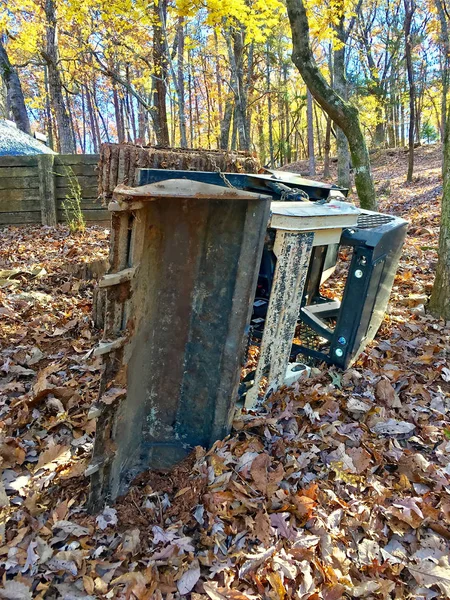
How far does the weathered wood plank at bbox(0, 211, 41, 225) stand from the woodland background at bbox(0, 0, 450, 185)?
10.1ft

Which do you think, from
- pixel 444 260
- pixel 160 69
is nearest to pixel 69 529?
pixel 444 260

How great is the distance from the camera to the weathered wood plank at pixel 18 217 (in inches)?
352

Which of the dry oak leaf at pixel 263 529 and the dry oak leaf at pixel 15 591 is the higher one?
the dry oak leaf at pixel 263 529

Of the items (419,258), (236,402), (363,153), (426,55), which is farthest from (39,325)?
(426,55)

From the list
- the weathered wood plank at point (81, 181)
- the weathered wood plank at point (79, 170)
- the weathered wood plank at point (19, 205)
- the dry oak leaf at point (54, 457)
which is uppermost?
the weathered wood plank at point (79, 170)

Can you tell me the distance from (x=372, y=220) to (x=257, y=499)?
2565 mm

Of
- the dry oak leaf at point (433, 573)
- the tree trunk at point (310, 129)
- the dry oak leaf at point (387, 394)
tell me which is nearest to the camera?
the dry oak leaf at point (433, 573)

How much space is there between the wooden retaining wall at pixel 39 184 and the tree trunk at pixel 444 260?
6.56 meters

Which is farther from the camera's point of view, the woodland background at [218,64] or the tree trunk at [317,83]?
the woodland background at [218,64]

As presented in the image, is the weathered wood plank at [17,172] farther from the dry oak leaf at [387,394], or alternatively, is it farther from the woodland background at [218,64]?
the dry oak leaf at [387,394]

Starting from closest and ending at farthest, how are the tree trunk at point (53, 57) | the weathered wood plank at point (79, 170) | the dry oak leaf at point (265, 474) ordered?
the dry oak leaf at point (265, 474) < the weathered wood plank at point (79, 170) < the tree trunk at point (53, 57)

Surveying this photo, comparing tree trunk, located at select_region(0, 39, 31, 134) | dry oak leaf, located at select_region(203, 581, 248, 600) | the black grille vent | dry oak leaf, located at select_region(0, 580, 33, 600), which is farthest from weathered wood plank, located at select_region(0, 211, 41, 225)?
dry oak leaf, located at select_region(203, 581, 248, 600)

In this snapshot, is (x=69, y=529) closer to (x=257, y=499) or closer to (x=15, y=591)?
(x=15, y=591)

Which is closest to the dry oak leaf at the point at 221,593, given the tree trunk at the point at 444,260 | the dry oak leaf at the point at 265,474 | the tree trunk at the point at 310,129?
the dry oak leaf at the point at 265,474
